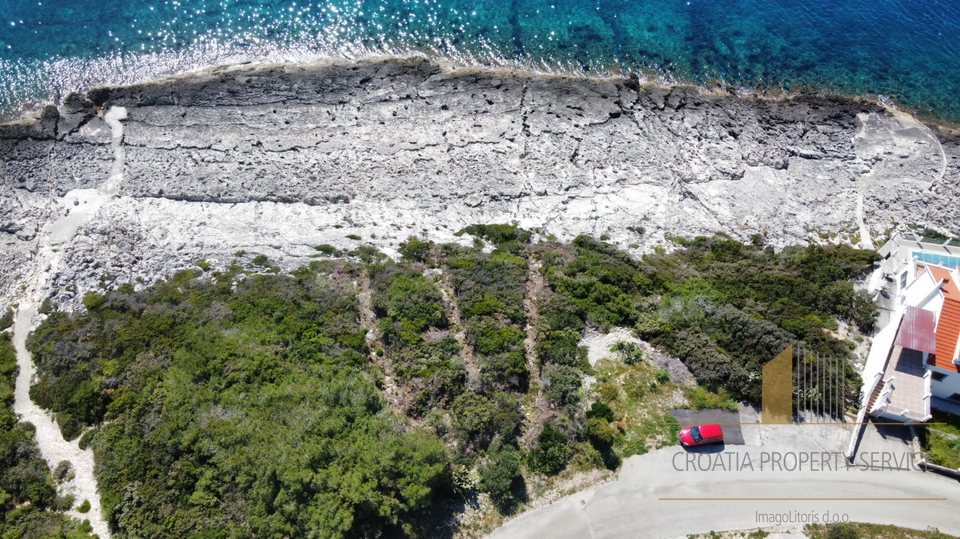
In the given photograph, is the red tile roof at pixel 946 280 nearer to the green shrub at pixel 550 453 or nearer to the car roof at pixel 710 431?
the car roof at pixel 710 431

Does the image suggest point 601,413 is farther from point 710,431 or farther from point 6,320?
point 6,320

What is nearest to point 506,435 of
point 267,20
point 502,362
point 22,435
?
point 502,362

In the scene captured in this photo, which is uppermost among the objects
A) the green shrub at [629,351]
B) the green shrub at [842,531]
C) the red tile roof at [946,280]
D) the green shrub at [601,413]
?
the red tile roof at [946,280]

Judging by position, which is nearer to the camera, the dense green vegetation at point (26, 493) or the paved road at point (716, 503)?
the paved road at point (716, 503)

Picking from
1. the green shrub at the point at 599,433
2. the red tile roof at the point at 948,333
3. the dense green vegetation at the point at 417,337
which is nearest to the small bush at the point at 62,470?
the dense green vegetation at the point at 417,337

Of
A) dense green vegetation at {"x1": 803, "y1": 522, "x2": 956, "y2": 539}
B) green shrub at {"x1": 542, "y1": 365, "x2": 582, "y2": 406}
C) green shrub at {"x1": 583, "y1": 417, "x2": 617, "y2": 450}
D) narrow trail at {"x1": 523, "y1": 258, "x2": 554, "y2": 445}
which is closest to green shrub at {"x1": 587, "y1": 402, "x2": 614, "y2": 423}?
green shrub at {"x1": 583, "y1": 417, "x2": 617, "y2": 450}

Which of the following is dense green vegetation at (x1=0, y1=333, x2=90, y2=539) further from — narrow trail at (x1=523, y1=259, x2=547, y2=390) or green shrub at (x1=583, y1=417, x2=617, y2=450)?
green shrub at (x1=583, y1=417, x2=617, y2=450)

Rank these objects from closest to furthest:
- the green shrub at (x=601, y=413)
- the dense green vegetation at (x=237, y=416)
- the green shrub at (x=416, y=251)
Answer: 1. the dense green vegetation at (x=237, y=416)
2. the green shrub at (x=601, y=413)
3. the green shrub at (x=416, y=251)
